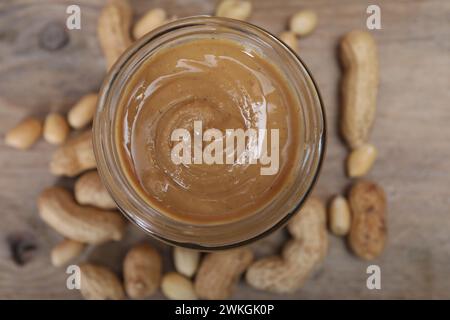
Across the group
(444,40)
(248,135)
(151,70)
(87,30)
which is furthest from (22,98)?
(444,40)

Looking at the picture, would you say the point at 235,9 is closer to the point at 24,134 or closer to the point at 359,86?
the point at 359,86

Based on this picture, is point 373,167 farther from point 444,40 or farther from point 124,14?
point 124,14

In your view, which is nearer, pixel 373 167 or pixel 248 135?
pixel 248 135

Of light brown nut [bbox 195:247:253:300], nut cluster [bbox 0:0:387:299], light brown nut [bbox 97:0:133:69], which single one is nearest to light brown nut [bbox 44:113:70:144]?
nut cluster [bbox 0:0:387:299]

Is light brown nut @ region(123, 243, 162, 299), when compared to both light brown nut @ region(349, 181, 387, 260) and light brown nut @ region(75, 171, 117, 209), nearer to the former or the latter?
light brown nut @ region(75, 171, 117, 209)

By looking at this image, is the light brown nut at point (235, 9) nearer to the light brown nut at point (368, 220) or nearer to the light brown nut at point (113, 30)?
the light brown nut at point (113, 30)

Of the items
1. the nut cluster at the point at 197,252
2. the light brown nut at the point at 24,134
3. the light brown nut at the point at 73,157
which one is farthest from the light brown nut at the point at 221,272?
the light brown nut at the point at 24,134

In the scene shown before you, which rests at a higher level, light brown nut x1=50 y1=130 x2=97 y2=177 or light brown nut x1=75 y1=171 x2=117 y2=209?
light brown nut x1=50 y1=130 x2=97 y2=177
